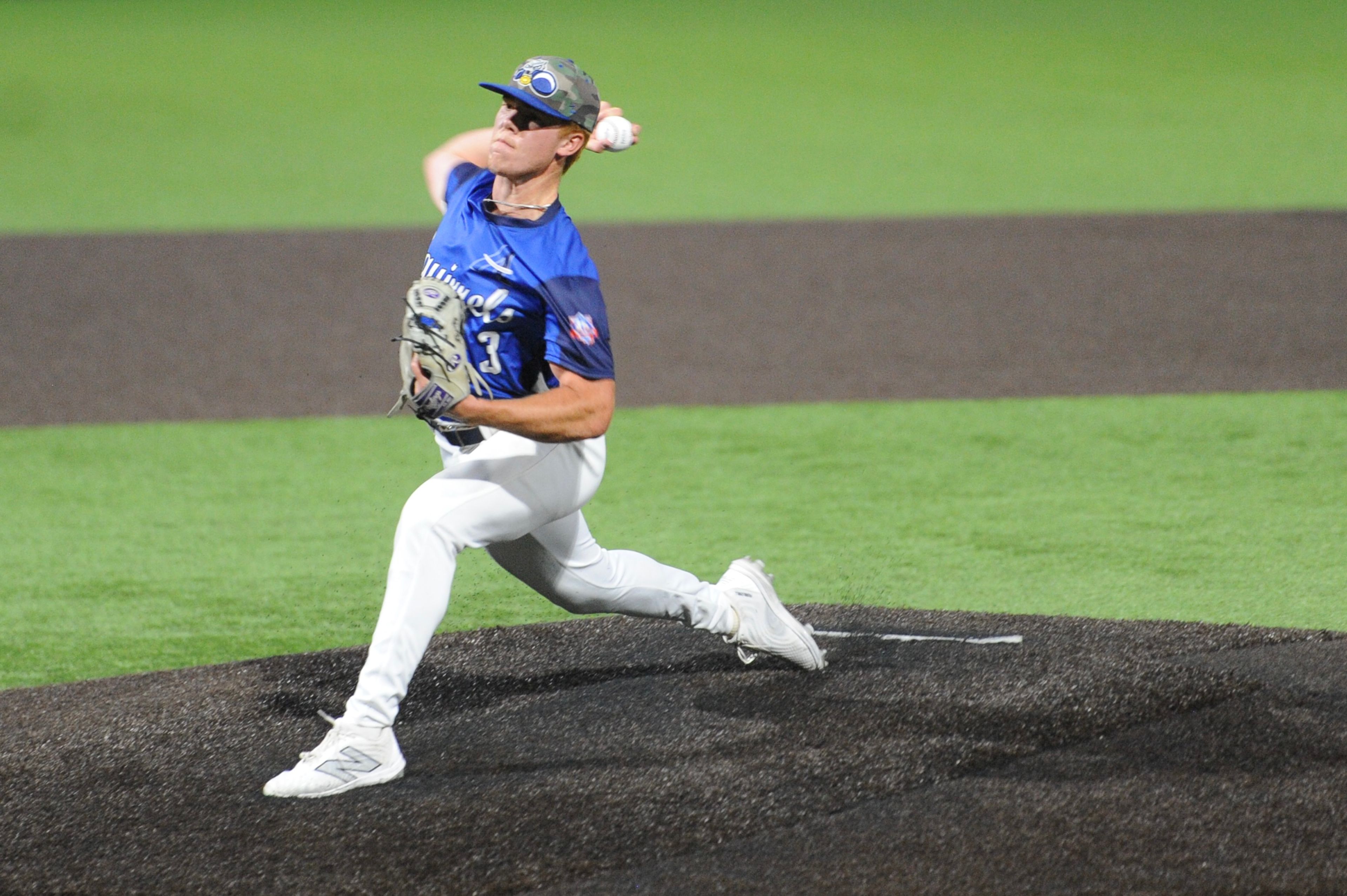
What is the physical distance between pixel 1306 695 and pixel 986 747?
1.05 meters

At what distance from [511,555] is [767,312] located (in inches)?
269

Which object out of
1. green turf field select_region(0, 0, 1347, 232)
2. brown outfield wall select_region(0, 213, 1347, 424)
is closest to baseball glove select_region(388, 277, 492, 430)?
brown outfield wall select_region(0, 213, 1347, 424)

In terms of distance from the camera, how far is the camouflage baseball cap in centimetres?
458

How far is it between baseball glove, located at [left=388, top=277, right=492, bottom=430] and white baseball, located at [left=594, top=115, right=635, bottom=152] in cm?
68

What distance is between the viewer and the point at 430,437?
872 cm

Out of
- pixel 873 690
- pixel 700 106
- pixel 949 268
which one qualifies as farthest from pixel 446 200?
pixel 700 106

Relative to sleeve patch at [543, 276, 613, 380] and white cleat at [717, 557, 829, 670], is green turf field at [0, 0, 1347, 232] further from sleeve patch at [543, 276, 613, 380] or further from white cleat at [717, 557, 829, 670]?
sleeve patch at [543, 276, 613, 380]

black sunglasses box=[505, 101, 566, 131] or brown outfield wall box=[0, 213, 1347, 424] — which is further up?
black sunglasses box=[505, 101, 566, 131]

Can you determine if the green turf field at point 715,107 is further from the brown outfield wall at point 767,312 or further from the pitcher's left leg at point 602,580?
the pitcher's left leg at point 602,580

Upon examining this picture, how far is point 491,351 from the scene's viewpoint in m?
4.59

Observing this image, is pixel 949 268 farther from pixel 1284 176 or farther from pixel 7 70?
pixel 7 70

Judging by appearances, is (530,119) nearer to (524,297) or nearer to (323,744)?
(524,297)

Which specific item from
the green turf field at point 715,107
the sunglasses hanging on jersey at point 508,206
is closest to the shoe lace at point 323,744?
the sunglasses hanging on jersey at point 508,206

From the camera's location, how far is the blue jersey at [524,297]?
4.43 metres
